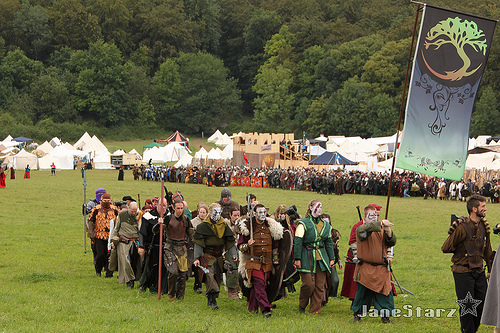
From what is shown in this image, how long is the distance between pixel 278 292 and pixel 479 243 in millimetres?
3198

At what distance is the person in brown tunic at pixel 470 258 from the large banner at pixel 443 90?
41.7 inches

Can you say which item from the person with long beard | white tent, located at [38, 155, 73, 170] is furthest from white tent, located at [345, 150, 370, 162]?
the person with long beard

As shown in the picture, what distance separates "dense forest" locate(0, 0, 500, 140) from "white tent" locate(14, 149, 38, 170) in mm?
27473

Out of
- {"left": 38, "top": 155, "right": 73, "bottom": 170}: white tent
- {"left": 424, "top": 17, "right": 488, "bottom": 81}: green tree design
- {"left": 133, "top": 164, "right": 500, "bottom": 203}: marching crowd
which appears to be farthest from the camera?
{"left": 38, "top": 155, "right": 73, "bottom": 170}: white tent

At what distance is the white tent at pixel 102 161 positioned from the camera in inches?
2478

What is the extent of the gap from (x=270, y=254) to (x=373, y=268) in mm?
1713

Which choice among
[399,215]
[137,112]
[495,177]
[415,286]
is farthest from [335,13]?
[415,286]

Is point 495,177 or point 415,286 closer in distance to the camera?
point 415,286

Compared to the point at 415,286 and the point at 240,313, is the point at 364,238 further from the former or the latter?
the point at 415,286

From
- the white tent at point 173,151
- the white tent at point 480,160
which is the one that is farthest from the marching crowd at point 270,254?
the white tent at point 173,151

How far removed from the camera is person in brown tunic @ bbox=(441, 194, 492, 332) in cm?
828

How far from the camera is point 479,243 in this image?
8.37 m

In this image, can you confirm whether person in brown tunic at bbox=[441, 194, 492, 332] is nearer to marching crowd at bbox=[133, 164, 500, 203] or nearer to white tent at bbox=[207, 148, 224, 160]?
marching crowd at bbox=[133, 164, 500, 203]

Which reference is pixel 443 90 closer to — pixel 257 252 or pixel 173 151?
pixel 257 252
